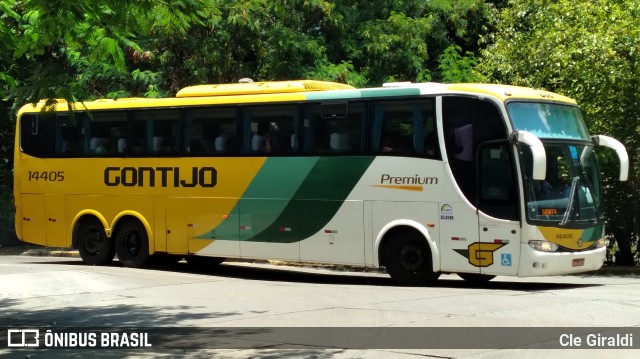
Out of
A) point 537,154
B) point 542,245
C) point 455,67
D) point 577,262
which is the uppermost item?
point 455,67

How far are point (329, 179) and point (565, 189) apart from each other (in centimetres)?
414

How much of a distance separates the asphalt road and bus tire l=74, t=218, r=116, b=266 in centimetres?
140

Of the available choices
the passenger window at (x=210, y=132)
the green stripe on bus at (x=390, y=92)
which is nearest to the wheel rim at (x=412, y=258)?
the green stripe on bus at (x=390, y=92)

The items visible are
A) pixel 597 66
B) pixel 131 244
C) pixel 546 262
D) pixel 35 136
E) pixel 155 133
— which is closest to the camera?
pixel 546 262

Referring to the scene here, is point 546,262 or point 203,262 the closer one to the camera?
point 546,262

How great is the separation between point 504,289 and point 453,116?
2.92 meters

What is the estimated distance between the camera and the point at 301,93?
19.1 meters

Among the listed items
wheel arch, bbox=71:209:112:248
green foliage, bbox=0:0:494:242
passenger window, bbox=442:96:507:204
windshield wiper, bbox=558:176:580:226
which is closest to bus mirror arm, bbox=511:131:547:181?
passenger window, bbox=442:96:507:204

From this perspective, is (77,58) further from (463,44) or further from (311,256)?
(463,44)

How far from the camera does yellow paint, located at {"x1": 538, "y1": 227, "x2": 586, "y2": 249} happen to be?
16.5 meters

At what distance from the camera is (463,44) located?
1215 inches

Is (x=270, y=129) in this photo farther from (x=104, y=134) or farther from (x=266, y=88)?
(x=104, y=134)

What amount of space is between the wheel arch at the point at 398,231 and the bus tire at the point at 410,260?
0.08 meters

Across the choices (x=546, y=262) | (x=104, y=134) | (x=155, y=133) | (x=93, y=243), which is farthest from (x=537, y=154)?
(x=93, y=243)
